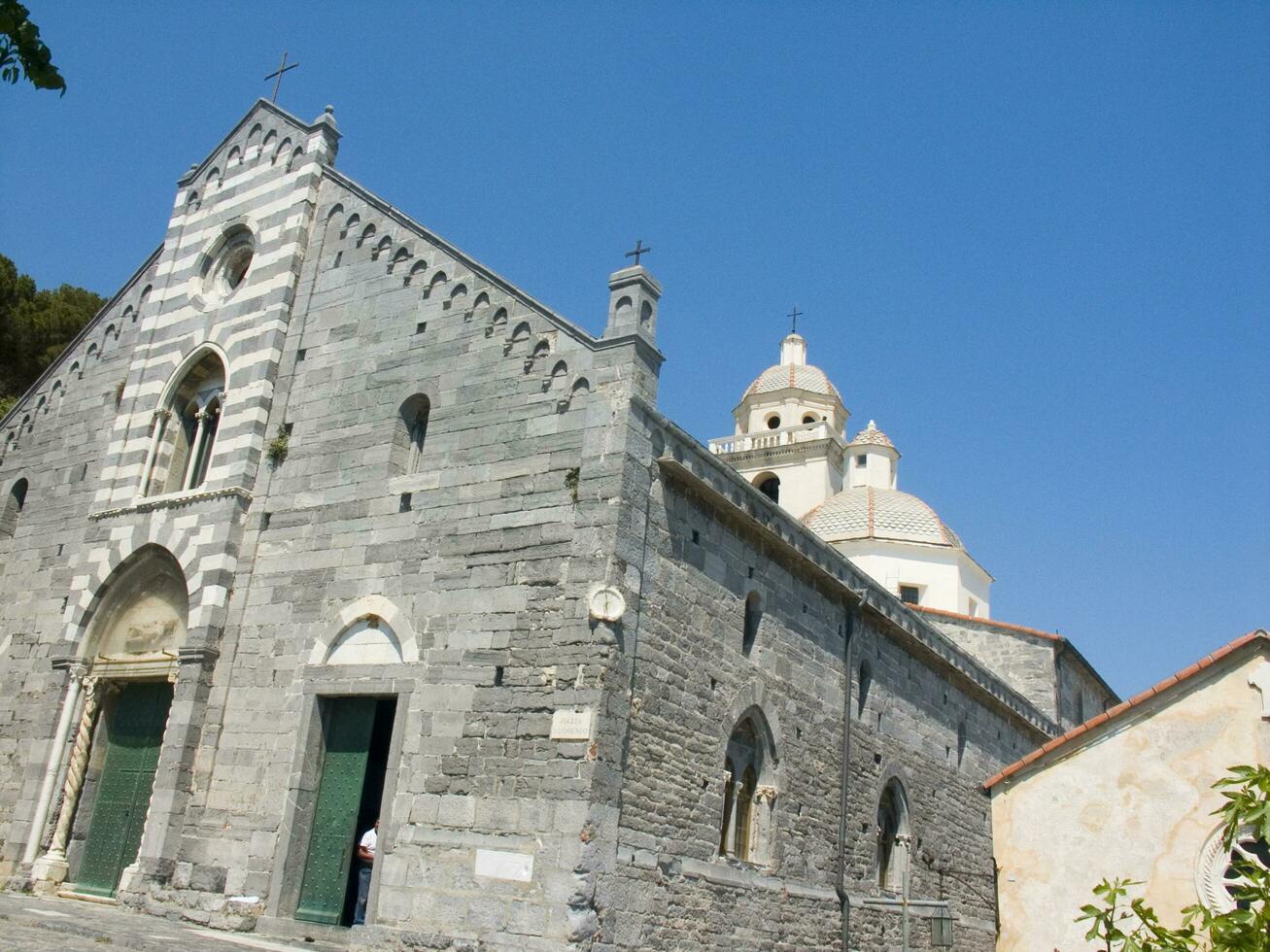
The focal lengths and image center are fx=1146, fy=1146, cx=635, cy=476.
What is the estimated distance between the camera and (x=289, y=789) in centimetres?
1357

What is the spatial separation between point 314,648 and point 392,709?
122 cm

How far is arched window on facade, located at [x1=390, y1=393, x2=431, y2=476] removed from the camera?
14753 mm

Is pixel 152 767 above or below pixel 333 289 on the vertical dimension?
below

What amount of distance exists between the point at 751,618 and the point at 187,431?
30.4 feet

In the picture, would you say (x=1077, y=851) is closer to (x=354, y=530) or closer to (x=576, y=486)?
(x=576, y=486)

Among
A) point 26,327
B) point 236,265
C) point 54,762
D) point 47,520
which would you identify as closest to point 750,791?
point 54,762

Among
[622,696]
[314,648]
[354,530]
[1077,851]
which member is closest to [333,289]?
[354,530]

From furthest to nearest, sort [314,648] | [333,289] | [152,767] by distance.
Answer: [333,289] → [152,767] → [314,648]

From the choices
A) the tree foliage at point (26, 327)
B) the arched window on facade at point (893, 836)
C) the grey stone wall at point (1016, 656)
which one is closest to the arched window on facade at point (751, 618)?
the arched window on facade at point (893, 836)

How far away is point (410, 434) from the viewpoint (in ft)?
49.3

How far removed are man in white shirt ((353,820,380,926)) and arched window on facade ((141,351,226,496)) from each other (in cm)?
665

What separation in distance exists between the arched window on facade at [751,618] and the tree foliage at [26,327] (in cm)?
2051

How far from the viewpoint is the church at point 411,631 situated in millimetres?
12227

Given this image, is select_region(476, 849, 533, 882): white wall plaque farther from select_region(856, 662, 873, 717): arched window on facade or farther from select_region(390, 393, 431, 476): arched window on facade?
select_region(856, 662, 873, 717): arched window on facade
